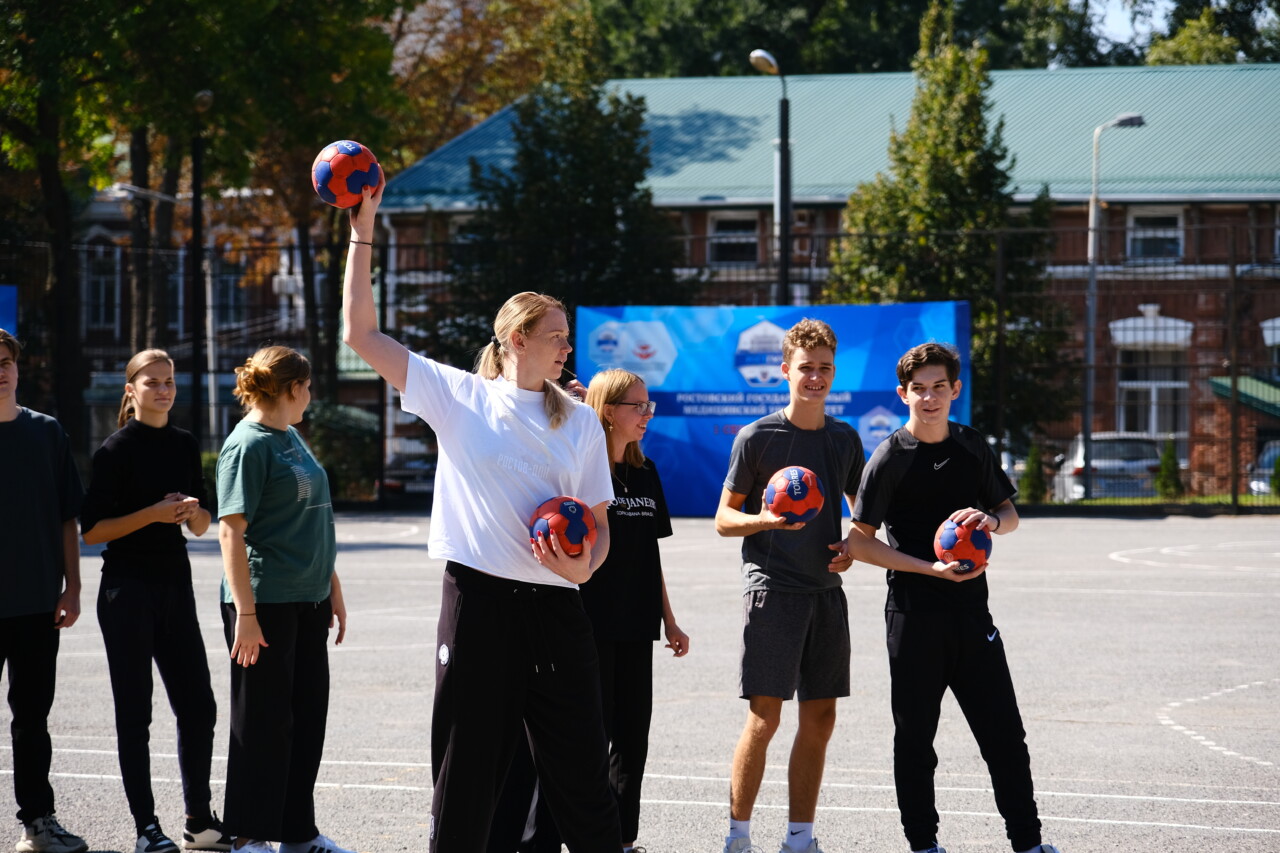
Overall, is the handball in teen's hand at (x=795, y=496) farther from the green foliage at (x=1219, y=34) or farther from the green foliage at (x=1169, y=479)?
the green foliage at (x=1219, y=34)

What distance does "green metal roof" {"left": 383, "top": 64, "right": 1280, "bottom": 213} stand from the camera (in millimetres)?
38594

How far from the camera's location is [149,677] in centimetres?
573

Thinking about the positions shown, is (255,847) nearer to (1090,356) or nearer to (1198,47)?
(1090,356)

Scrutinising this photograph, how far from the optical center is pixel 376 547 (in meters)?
18.0

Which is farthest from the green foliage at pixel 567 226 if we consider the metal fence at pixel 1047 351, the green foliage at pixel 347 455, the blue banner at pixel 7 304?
the blue banner at pixel 7 304

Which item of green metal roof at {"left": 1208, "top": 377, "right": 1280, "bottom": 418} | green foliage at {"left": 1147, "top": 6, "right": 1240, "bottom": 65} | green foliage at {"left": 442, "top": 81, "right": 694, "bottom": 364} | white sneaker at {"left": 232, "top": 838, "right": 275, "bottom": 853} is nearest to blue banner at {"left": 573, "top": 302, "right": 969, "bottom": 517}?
green foliage at {"left": 442, "top": 81, "right": 694, "bottom": 364}

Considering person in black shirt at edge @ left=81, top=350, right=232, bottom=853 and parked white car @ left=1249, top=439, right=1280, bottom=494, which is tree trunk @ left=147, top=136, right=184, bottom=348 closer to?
parked white car @ left=1249, top=439, right=1280, bottom=494

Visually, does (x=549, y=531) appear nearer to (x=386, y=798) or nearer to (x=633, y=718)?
(x=633, y=718)

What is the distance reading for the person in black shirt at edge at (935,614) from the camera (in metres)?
5.31

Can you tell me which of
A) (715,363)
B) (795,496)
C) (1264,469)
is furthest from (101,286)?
(795,496)

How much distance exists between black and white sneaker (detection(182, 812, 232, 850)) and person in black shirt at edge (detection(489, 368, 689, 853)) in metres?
1.18

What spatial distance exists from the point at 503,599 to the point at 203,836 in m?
2.18

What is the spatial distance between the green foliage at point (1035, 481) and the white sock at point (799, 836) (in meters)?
20.2

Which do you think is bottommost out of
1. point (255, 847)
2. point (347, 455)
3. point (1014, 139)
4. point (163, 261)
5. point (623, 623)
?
point (255, 847)
